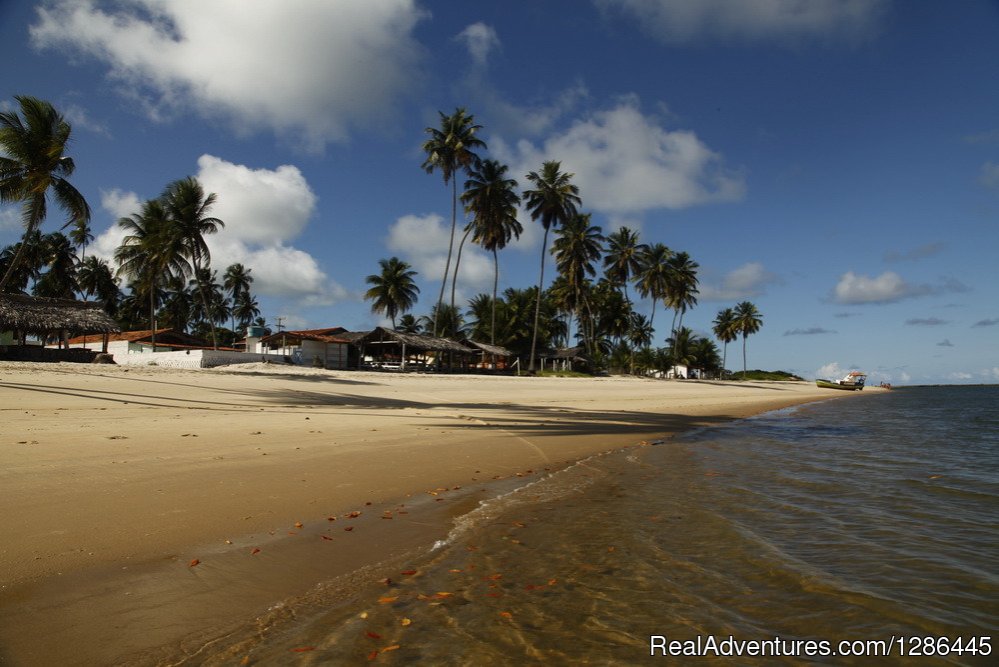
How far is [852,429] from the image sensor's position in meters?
17.5

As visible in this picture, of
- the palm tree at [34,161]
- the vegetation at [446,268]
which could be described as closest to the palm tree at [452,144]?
the vegetation at [446,268]

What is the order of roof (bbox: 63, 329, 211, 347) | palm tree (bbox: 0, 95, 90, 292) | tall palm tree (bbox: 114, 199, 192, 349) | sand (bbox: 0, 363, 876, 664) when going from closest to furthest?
sand (bbox: 0, 363, 876, 664)
palm tree (bbox: 0, 95, 90, 292)
tall palm tree (bbox: 114, 199, 192, 349)
roof (bbox: 63, 329, 211, 347)

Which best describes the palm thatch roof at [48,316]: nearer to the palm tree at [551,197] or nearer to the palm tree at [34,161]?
the palm tree at [34,161]

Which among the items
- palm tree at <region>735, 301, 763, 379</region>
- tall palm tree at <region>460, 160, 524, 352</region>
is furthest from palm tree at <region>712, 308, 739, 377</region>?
tall palm tree at <region>460, 160, 524, 352</region>

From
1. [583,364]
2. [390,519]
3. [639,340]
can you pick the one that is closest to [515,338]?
[583,364]

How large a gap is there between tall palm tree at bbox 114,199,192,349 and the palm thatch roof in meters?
8.55

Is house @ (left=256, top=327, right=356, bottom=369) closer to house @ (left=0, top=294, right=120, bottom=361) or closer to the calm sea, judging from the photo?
house @ (left=0, top=294, right=120, bottom=361)

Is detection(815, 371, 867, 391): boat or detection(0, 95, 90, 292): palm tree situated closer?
detection(0, 95, 90, 292): palm tree

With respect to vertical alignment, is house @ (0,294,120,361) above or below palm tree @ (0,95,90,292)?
below

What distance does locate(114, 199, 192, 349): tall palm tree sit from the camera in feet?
126

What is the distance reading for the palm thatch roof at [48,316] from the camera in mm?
27469

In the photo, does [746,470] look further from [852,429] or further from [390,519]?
[852,429]

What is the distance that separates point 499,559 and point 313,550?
1437 millimetres

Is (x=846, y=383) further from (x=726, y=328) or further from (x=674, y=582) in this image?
(x=674, y=582)
